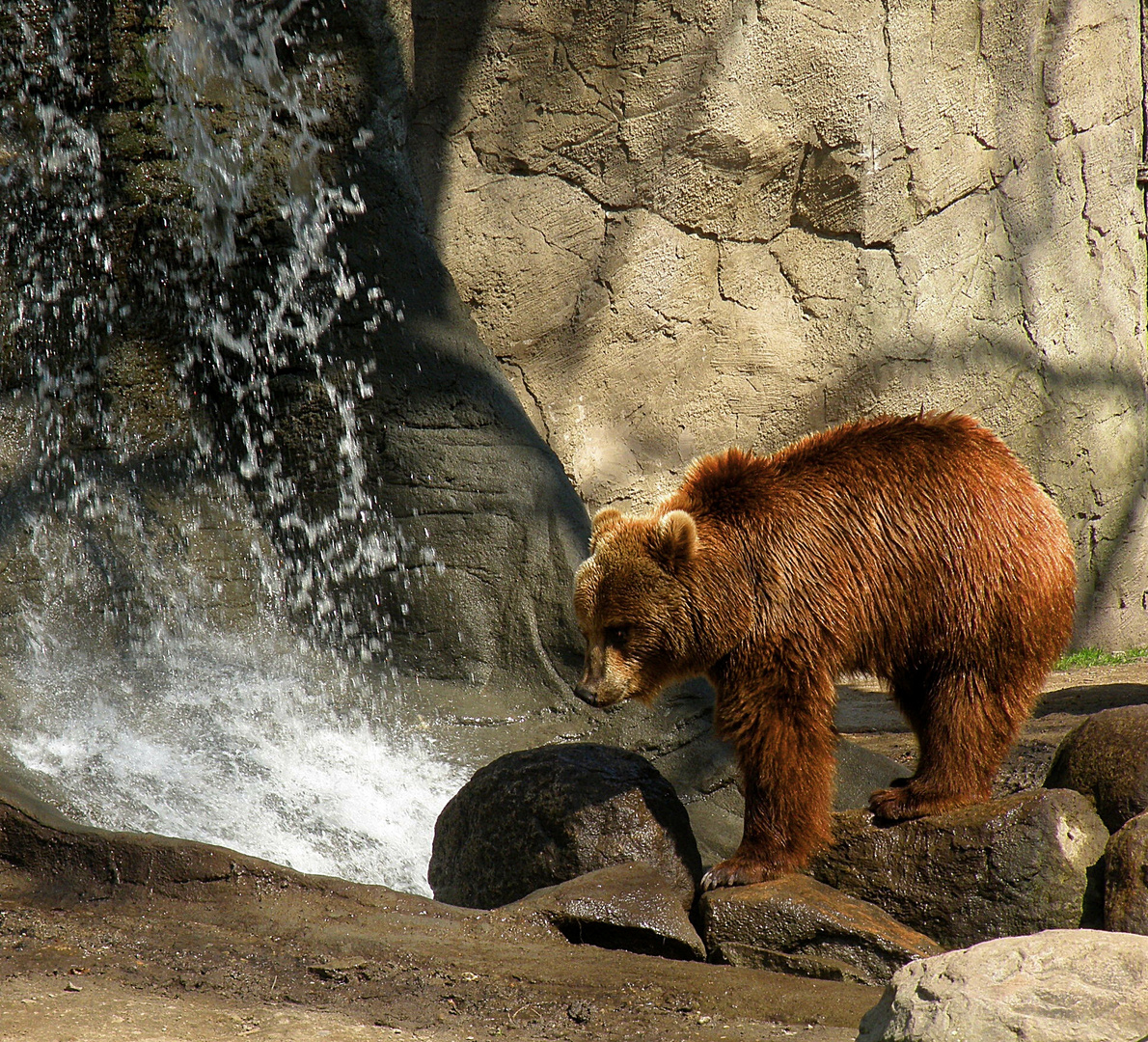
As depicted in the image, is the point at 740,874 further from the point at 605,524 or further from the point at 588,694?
the point at 605,524

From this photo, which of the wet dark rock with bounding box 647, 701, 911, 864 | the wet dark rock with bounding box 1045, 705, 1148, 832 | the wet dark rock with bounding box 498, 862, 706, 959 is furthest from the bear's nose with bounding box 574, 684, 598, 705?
the wet dark rock with bounding box 1045, 705, 1148, 832

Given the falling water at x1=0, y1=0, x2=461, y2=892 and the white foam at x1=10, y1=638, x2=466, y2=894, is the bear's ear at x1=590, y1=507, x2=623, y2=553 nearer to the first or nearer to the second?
the white foam at x1=10, y1=638, x2=466, y2=894

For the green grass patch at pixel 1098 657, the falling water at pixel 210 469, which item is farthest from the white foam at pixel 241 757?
the green grass patch at pixel 1098 657

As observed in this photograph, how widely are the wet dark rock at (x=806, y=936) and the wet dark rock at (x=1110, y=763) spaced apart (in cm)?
99

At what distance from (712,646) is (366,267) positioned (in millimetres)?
3683

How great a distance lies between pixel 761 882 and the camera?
380 cm

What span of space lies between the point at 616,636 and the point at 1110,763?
1.83m

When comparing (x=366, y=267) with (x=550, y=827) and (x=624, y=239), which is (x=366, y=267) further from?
(x=550, y=827)

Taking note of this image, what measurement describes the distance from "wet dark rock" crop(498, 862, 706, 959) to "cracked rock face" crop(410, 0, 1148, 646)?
185 inches

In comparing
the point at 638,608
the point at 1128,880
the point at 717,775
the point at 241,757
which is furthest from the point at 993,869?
the point at 241,757

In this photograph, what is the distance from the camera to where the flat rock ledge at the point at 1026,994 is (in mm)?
2279

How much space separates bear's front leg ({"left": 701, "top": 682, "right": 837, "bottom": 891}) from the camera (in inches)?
152

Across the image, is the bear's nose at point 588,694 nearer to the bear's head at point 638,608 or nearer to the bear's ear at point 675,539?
the bear's head at point 638,608

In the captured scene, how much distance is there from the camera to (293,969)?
10.2 ft
